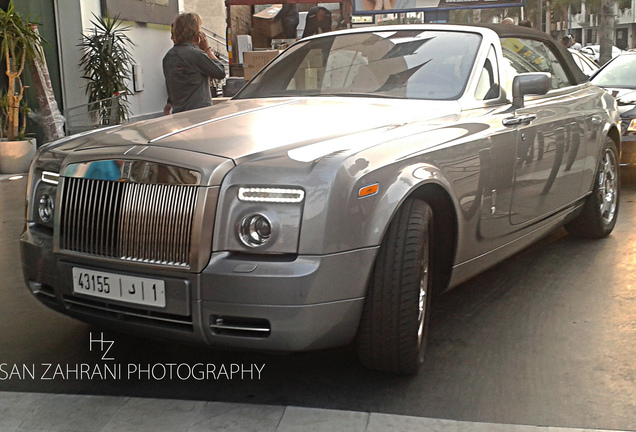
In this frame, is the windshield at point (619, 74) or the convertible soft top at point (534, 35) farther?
the windshield at point (619, 74)

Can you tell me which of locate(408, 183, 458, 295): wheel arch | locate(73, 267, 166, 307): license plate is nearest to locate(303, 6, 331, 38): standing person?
locate(408, 183, 458, 295): wheel arch

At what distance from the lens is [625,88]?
9.50m

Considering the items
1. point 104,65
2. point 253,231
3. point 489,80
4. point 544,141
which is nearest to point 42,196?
point 253,231

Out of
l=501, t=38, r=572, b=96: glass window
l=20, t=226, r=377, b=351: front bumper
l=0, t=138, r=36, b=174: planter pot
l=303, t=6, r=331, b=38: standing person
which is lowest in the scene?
l=0, t=138, r=36, b=174: planter pot

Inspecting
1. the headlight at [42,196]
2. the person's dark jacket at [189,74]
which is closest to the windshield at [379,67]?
the headlight at [42,196]

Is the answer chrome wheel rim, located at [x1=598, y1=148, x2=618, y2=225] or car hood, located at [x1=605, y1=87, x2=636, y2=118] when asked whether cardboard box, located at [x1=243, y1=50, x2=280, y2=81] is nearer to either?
car hood, located at [x1=605, y1=87, x2=636, y2=118]

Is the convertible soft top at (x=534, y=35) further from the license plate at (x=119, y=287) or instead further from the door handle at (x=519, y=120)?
the license plate at (x=119, y=287)

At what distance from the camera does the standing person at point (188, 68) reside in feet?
24.6

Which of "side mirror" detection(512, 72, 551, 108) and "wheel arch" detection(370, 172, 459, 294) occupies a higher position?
"side mirror" detection(512, 72, 551, 108)

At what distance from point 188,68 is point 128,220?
451 cm

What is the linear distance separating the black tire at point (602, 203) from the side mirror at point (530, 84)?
1.48 m

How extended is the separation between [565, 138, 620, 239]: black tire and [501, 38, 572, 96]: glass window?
2.04 ft

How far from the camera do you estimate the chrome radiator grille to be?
312 cm

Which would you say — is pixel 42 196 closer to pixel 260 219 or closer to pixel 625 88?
pixel 260 219
